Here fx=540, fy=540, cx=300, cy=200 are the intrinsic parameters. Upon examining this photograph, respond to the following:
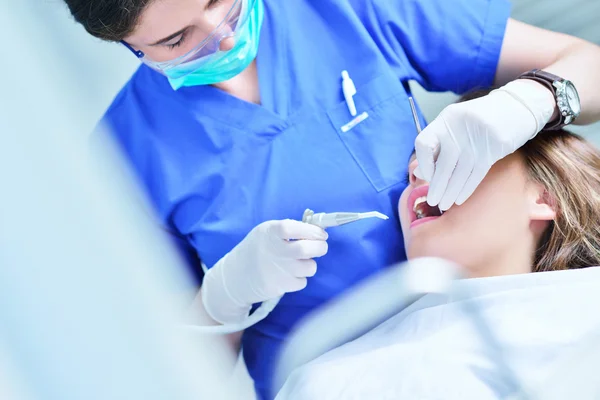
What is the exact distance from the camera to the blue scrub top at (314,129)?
1.15 meters

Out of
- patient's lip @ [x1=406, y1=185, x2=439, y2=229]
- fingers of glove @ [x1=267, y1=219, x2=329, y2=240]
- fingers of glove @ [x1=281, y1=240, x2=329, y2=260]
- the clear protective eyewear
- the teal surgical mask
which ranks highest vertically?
the clear protective eyewear

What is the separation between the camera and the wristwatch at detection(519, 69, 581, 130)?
105cm

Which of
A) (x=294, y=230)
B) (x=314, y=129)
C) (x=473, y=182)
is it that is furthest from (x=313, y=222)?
(x=473, y=182)

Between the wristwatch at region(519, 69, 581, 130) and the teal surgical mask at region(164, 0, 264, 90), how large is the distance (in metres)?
0.58

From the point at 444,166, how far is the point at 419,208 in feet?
0.63

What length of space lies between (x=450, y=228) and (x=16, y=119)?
2.74 ft

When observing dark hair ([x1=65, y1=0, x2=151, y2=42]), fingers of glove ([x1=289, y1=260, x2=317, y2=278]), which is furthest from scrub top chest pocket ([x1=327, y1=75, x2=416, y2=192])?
dark hair ([x1=65, y1=0, x2=151, y2=42])

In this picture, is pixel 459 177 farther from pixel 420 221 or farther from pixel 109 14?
pixel 109 14

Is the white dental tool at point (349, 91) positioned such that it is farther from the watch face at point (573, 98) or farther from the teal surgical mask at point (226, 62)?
the watch face at point (573, 98)

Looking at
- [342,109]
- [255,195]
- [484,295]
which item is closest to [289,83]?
[342,109]

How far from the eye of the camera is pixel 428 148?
102 centimetres

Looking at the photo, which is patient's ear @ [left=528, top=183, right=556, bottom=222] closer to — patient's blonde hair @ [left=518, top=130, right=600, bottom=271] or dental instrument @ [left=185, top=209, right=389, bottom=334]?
patient's blonde hair @ [left=518, top=130, right=600, bottom=271]

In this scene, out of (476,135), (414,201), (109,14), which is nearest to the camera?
(109,14)

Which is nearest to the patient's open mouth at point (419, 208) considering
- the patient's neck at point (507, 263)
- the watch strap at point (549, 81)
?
the patient's neck at point (507, 263)
